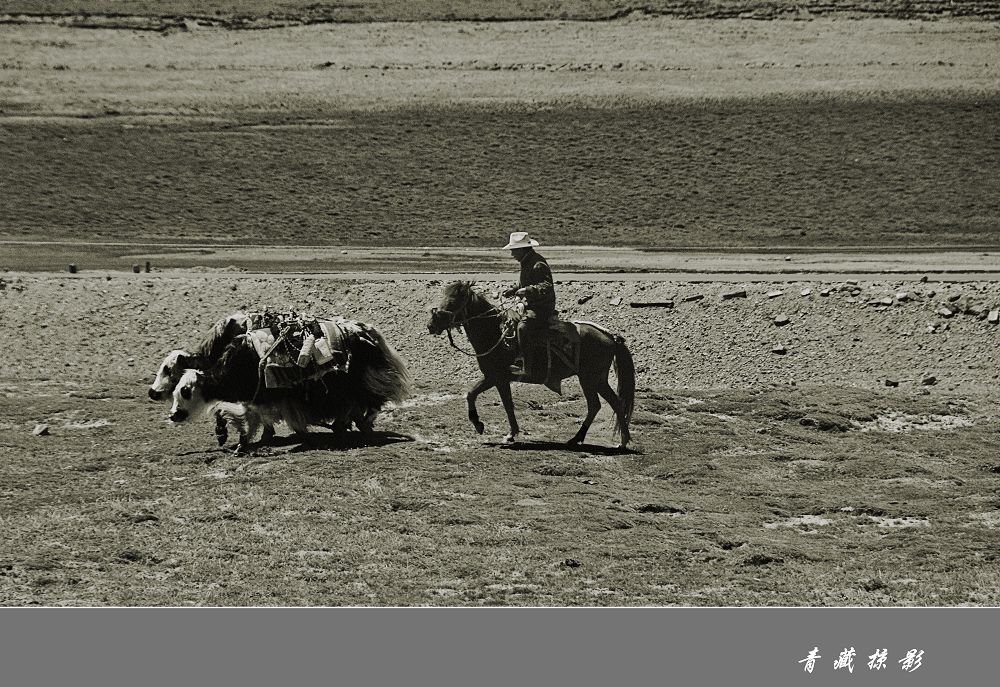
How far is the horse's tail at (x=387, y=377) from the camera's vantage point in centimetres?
1869

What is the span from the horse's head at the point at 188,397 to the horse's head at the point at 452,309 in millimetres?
2932

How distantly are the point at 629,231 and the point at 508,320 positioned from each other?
2389 centimetres

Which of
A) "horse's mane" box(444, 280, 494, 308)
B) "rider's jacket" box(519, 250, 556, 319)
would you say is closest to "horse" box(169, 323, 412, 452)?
"horse's mane" box(444, 280, 494, 308)

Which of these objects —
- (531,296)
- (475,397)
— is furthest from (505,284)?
(531,296)

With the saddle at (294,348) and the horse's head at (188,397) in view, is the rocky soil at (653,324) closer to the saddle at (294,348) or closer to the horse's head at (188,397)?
the saddle at (294,348)

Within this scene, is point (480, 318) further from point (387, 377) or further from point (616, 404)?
point (616, 404)

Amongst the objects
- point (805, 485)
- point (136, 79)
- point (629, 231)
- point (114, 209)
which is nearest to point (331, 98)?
point (136, 79)

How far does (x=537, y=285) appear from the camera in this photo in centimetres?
1789

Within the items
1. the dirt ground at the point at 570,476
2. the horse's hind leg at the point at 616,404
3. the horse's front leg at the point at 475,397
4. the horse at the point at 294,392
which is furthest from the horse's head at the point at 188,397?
the horse's hind leg at the point at 616,404

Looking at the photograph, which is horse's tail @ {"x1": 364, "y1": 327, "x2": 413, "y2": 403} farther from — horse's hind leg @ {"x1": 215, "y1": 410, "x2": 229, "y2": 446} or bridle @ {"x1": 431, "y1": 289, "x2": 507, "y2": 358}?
horse's hind leg @ {"x1": 215, "y1": 410, "x2": 229, "y2": 446}

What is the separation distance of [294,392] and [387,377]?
4.43 ft

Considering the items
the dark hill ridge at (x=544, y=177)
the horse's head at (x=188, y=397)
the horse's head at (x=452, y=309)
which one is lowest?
the horse's head at (x=188, y=397)

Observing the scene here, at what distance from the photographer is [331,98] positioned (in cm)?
5481

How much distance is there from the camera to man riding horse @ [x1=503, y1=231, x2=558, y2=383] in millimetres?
17906
